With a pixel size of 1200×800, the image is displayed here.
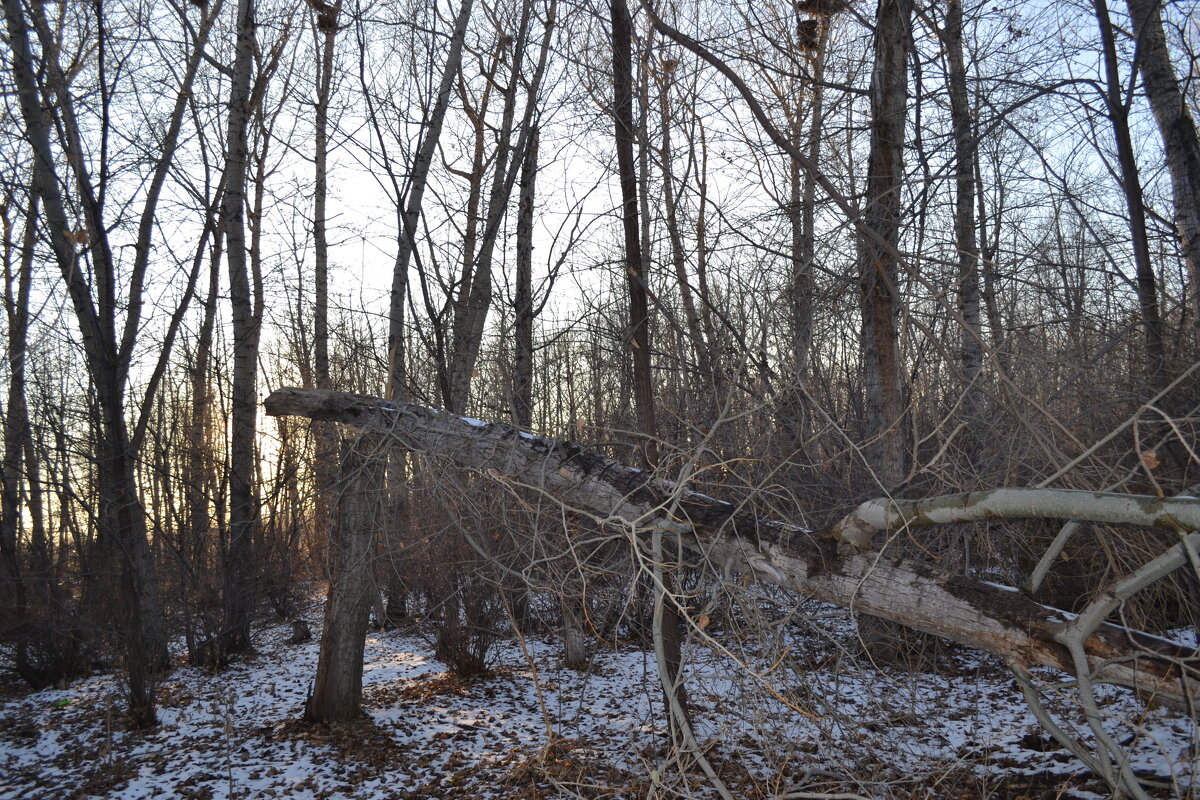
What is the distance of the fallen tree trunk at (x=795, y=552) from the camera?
8.78 ft

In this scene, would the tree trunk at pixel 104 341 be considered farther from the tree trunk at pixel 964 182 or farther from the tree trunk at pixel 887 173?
the tree trunk at pixel 964 182

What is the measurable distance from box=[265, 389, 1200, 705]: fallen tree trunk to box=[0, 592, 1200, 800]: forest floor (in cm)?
28

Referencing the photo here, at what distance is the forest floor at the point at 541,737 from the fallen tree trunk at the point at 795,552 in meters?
0.28

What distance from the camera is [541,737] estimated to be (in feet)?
18.5

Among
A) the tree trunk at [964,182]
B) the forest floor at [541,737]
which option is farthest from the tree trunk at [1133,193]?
the forest floor at [541,737]

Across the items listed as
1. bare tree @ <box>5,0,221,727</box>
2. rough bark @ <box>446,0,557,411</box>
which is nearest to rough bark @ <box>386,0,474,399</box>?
rough bark @ <box>446,0,557,411</box>

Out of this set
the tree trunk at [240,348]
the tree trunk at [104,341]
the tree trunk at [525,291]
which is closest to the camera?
the tree trunk at [104,341]

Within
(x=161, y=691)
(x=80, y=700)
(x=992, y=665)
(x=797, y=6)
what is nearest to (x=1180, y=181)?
(x=797, y=6)

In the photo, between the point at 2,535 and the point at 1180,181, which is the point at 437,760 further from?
the point at 1180,181

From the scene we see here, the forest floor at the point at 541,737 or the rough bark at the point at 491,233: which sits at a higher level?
the rough bark at the point at 491,233

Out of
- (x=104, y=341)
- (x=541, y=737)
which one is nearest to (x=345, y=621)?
(x=541, y=737)

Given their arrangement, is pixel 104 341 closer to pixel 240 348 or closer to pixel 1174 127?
pixel 240 348

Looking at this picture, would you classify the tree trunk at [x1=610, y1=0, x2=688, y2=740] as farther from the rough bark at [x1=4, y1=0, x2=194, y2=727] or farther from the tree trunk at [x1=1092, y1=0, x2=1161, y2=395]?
the rough bark at [x1=4, y1=0, x2=194, y2=727]

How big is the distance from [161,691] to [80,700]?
0.78m
